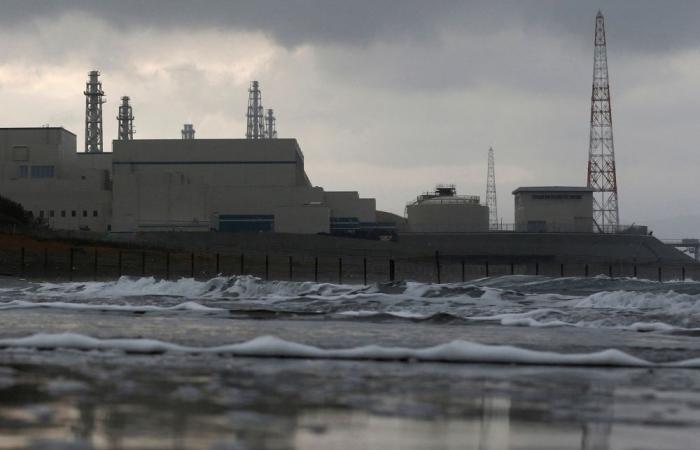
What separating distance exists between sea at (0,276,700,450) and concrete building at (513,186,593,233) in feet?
249

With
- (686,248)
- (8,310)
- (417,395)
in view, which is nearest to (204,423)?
(417,395)

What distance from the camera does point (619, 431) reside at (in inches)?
284

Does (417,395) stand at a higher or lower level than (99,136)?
lower

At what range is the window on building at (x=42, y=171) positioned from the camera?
89250mm

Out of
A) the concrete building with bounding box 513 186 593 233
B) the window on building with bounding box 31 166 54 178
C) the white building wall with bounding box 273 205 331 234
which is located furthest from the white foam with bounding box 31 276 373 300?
the concrete building with bounding box 513 186 593 233

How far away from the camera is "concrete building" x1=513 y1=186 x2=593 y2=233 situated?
9612 centimetres

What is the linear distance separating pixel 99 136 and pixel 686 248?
72526 millimetres

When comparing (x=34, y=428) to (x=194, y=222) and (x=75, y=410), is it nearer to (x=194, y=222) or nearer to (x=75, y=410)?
(x=75, y=410)

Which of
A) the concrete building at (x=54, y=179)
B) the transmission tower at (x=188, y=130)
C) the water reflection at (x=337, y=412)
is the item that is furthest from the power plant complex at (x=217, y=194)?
the water reflection at (x=337, y=412)

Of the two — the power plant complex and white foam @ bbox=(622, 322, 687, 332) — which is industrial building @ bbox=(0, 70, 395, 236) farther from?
white foam @ bbox=(622, 322, 687, 332)

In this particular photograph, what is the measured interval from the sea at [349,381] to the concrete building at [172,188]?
63.9 m

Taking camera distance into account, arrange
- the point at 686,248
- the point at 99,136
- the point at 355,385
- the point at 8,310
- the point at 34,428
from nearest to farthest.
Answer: the point at 34,428, the point at 355,385, the point at 8,310, the point at 686,248, the point at 99,136

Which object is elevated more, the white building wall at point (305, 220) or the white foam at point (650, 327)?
the white building wall at point (305, 220)

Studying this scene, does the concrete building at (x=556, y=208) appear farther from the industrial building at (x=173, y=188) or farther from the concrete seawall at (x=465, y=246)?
the industrial building at (x=173, y=188)
